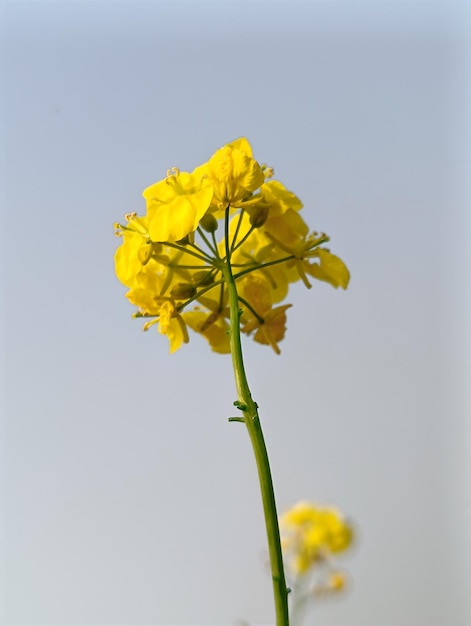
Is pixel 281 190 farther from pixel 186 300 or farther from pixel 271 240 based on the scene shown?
pixel 186 300

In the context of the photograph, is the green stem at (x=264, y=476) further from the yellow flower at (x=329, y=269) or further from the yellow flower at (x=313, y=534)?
the yellow flower at (x=313, y=534)

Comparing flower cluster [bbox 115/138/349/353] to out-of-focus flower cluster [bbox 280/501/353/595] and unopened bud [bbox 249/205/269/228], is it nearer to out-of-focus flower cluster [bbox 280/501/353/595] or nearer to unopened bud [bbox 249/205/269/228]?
unopened bud [bbox 249/205/269/228]

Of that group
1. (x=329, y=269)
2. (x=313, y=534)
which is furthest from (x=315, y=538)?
(x=329, y=269)

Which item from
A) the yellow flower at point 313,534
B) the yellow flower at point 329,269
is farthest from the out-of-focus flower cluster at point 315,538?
the yellow flower at point 329,269

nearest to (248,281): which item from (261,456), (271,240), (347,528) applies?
(271,240)

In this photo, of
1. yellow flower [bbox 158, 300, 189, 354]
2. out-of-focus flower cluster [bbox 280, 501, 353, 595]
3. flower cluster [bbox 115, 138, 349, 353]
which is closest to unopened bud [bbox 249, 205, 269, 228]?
flower cluster [bbox 115, 138, 349, 353]

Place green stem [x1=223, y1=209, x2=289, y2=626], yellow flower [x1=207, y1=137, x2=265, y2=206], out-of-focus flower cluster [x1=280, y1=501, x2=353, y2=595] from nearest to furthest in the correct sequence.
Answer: green stem [x1=223, y1=209, x2=289, y2=626] → yellow flower [x1=207, y1=137, x2=265, y2=206] → out-of-focus flower cluster [x1=280, y1=501, x2=353, y2=595]

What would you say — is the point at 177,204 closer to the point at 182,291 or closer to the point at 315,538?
the point at 182,291
